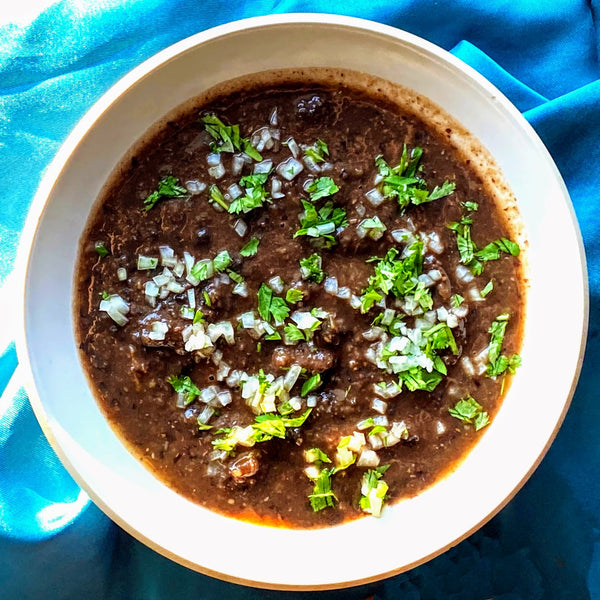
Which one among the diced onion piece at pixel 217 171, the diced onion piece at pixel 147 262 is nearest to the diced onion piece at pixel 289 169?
the diced onion piece at pixel 217 171

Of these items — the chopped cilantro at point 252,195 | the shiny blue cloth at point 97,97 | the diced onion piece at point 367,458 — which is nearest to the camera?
the chopped cilantro at point 252,195

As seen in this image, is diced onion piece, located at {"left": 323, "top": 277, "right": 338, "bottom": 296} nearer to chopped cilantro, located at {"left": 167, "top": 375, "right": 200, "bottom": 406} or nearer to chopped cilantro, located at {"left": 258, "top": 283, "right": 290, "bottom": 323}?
chopped cilantro, located at {"left": 258, "top": 283, "right": 290, "bottom": 323}

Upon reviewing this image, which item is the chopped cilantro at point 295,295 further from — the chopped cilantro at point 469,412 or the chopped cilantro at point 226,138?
the chopped cilantro at point 469,412

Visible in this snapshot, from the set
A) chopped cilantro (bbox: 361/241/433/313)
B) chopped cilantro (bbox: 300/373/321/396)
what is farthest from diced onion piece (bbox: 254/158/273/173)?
chopped cilantro (bbox: 300/373/321/396)

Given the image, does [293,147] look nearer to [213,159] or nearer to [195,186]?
[213,159]

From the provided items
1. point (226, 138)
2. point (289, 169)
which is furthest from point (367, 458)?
point (226, 138)

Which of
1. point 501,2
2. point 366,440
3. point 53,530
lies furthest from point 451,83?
point 53,530

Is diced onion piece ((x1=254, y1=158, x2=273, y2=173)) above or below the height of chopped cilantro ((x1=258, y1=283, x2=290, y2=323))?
above
